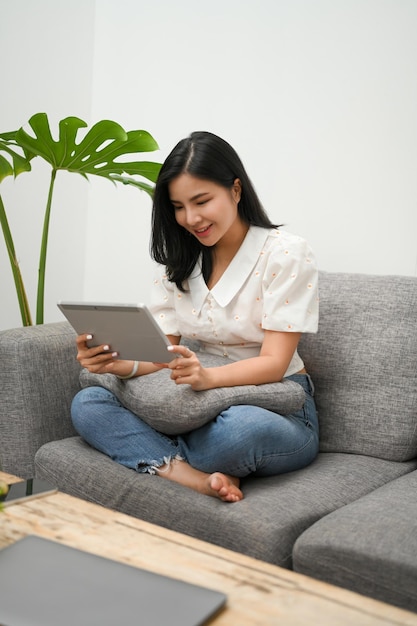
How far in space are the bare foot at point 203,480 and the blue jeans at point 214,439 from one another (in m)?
0.02

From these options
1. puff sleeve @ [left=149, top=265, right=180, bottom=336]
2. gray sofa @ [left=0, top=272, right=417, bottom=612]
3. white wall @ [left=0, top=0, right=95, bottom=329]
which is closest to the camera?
gray sofa @ [left=0, top=272, right=417, bottom=612]

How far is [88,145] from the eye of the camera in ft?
7.11

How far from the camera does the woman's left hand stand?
5.45 feet

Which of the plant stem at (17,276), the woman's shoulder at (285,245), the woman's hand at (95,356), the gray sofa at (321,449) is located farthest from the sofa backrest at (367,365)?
the plant stem at (17,276)

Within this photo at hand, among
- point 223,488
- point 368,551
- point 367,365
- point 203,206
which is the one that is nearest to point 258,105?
point 203,206

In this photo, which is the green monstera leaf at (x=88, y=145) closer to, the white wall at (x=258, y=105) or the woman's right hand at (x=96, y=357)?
the white wall at (x=258, y=105)

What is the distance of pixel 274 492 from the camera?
1.61 meters

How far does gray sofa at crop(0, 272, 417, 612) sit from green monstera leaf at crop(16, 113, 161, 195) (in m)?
0.51

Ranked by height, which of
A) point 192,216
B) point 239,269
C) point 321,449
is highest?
point 192,216

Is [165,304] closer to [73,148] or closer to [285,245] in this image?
[285,245]


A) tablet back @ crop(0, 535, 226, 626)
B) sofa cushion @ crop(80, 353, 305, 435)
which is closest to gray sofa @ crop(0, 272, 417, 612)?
sofa cushion @ crop(80, 353, 305, 435)

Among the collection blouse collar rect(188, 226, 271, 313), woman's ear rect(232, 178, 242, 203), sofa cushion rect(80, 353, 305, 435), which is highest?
woman's ear rect(232, 178, 242, 203)

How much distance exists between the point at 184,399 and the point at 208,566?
63cm

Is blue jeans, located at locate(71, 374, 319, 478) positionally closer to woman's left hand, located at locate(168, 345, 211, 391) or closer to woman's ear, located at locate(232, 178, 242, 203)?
woman's left hand, located at locate(168, 345, 211, 391)
